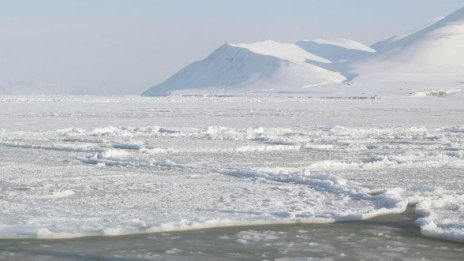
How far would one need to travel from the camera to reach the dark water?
7.41 m

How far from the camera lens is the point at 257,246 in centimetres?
786

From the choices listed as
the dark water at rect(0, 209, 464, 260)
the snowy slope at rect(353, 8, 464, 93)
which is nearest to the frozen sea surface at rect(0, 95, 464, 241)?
the dark water at rect(0, 209, 464, 260)

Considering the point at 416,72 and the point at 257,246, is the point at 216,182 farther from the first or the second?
the point at 416,72

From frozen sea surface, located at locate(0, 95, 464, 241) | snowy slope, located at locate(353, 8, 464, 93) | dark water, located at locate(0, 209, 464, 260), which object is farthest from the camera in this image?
snowy slope, located at locate(353, 8, 464, 93)

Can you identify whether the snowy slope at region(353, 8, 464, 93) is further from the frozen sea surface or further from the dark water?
the dark water

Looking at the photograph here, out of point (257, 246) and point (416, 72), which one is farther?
point (416, 72)

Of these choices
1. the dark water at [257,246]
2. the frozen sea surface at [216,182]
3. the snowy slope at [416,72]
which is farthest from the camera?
the snowy slope at [416,72]

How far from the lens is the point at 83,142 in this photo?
2127 cm

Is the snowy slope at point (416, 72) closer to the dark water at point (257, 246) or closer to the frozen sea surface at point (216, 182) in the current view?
the frozen sea surface at point (216, 182)

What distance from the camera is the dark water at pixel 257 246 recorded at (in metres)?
7.41

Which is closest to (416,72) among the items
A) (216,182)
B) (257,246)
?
(216,182)

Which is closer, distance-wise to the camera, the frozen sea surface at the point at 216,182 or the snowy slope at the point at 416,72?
the frozen sea surface at the point at 216,182

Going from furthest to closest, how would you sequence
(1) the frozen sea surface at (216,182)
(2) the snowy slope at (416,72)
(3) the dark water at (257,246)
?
(2) the snowy slope at (416,72) → (1) the frozen sea surface at (216,182) → (3) the dark water at (257,246)

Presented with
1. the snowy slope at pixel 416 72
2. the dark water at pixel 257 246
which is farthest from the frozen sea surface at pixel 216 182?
the snowy slope at pixel 416 72
